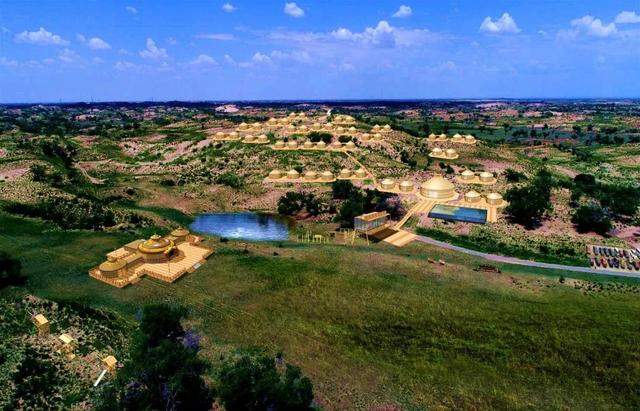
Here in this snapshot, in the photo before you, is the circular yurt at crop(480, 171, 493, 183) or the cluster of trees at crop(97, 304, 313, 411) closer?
the cluster of trees at crop(97, 304, 313, 411)

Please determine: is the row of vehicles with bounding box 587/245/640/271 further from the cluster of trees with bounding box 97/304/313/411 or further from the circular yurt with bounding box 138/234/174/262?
the circular yurt with bounding box 138/234/174/262

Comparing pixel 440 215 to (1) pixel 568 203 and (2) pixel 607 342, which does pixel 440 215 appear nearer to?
(1) pixel 568 203

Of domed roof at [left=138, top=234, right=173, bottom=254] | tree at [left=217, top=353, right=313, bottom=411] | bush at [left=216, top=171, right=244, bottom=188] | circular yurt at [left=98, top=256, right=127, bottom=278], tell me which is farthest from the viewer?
bush at [left=216, top=171, right=244, bottom=188]

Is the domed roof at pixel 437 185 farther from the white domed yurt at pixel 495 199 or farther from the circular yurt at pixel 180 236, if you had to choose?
the circular yurt at pixel 180 236

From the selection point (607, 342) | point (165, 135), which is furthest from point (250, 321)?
point (165, 135)

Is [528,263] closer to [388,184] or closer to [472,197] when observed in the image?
[472,197]

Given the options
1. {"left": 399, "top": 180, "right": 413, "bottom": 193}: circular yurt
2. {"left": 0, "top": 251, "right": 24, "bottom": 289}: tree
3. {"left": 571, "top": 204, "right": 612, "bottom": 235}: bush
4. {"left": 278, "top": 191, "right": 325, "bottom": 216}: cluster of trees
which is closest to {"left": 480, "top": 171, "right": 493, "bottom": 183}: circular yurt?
{"left": 399, "top": 180, "right": 413, "bottom": 193}: circular yurt
